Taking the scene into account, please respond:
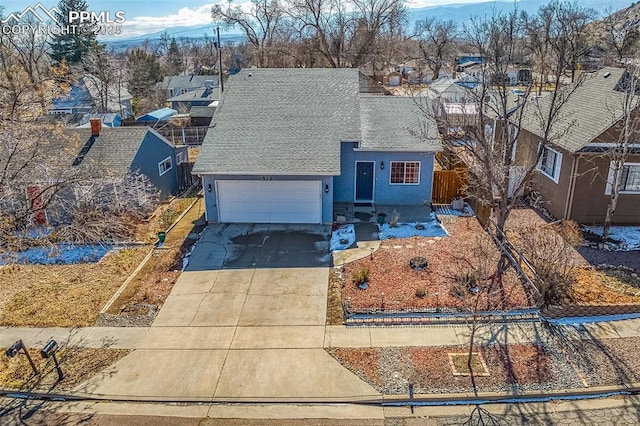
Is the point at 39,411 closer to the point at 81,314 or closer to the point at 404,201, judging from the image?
the point at 81,314

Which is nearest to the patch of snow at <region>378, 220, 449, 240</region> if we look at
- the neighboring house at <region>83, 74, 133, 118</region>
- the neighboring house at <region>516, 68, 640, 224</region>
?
the neighboring house at <region>516, 68, 640, 224</region>

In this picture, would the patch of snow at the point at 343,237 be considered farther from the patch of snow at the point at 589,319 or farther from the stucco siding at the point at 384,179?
the patch of snow at the point at 589,319

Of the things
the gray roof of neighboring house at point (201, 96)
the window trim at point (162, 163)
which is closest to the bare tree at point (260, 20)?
the gray roof of neighboring house at point (201, 96)

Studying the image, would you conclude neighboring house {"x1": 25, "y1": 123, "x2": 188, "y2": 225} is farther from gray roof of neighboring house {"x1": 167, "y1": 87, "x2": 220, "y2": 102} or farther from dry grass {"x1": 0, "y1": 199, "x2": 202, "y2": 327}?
gray roof of neighboring house {"x1": 167, "y1": 87, "x2": 220, "y2": 102}

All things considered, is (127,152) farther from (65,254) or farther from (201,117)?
(201,117)

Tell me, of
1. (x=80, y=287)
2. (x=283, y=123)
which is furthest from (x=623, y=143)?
(x=80, y=287)

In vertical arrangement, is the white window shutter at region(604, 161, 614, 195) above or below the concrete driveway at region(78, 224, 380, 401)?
above
